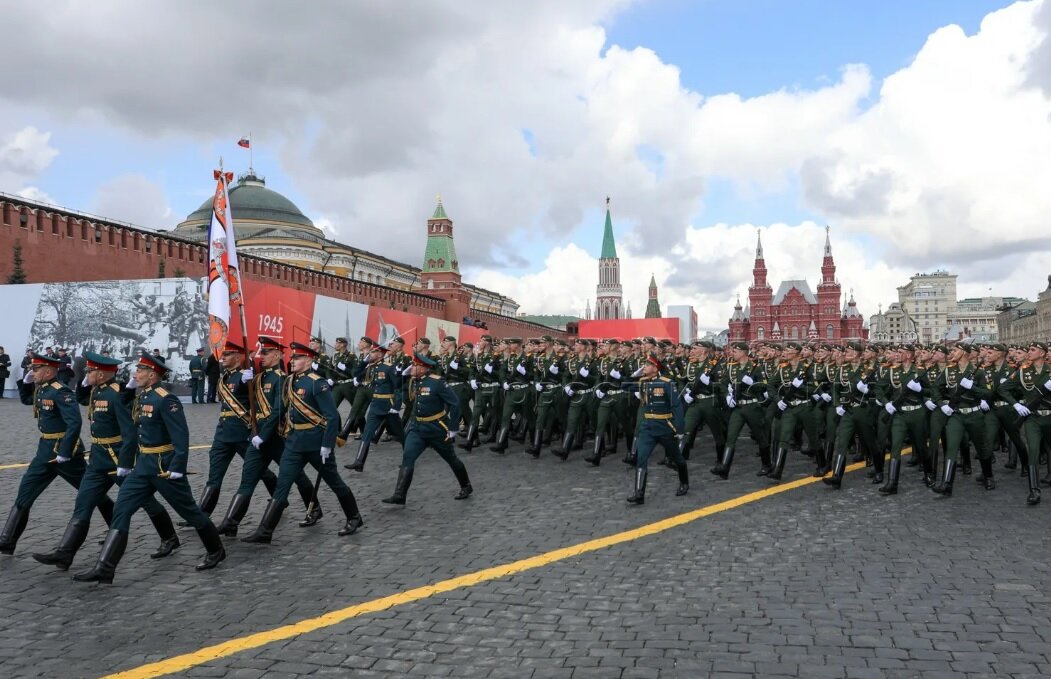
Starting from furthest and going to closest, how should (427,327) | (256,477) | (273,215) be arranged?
(273,215) < (427,327) < (256,477)

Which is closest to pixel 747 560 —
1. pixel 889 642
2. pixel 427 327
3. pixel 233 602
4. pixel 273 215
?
pixel 889 642

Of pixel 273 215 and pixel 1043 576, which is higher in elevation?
pixel 273 215

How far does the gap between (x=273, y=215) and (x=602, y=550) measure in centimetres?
8713

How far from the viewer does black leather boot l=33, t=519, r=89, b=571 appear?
6648 mm

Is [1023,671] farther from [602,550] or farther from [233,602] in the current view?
[233,602]

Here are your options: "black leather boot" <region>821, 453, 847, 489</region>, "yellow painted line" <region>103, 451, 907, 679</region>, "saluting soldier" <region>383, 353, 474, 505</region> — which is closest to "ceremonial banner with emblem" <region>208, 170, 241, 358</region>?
"saluting soldier" <region>383, 353, 474, 505</region>

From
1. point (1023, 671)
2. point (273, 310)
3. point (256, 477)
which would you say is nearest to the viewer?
point (1023, 671)

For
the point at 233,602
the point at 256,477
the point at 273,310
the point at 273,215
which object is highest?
the point at 273,215

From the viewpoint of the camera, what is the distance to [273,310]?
25.7 m

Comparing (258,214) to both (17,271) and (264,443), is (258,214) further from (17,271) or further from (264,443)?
(264,443)

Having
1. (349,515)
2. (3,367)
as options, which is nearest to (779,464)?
(349,515)

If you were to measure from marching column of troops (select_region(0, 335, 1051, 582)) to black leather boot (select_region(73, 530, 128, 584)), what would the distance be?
21 millimetres

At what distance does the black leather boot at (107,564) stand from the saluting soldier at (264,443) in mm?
1497

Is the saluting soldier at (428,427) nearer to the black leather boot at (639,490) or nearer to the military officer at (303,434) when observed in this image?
the military officer at (303,434)
